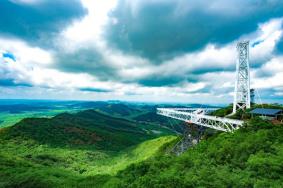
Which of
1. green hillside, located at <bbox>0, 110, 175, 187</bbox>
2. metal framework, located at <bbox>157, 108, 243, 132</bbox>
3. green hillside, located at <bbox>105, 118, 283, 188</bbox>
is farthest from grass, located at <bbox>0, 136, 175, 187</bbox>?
green hillside, located at <bbox>105, 118, 283, 188</bbox>

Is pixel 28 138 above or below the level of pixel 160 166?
below

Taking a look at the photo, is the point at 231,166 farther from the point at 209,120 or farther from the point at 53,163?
the point at 53,163

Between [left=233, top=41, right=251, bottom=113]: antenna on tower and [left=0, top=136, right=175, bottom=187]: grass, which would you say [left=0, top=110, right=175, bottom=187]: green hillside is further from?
[left=233, top=41, right=251, bottom=113]: antenna on tower

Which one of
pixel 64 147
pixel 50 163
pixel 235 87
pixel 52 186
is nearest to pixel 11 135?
pixel 64 147

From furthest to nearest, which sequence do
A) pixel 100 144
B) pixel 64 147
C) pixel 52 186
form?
pixel 100 144 < pixel 64 147 < pixel 52 186

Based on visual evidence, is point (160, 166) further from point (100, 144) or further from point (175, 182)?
point (100, 144)

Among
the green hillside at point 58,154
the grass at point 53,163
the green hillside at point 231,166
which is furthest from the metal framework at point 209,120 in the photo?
the green hillside at point 58,154

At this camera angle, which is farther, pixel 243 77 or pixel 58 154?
pixel 58 154

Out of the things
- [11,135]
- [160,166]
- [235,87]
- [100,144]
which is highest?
[235,87]

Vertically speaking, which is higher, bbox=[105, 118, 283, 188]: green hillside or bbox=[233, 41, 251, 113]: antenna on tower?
bbox=[233, 41, 251, 113]: antenna on tower

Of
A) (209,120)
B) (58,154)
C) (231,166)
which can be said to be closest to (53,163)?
(58,154)

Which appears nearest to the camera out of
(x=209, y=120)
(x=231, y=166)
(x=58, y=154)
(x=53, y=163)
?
(x=231, y=166)
